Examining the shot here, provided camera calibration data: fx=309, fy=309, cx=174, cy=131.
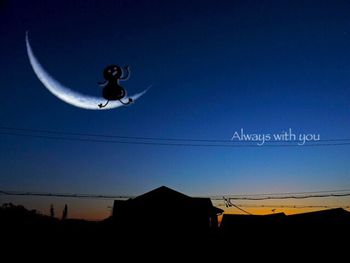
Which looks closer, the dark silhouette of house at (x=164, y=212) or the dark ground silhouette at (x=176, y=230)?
the dark ground silhouette at (x=176, y=230)

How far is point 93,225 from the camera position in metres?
25.1

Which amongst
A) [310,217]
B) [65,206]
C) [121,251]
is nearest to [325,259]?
[310,217]

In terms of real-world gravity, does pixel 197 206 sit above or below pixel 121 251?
above

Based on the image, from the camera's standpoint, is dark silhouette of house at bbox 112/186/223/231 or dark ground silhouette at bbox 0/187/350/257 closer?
dark ground silhouette at bbox 0/187/350/257

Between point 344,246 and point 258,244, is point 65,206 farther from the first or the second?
point 344,246

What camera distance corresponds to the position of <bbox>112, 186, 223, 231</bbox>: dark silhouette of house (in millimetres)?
26359

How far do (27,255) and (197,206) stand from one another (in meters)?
14.6

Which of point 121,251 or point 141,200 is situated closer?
point 121,251

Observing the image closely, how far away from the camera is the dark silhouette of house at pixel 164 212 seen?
26.4 m

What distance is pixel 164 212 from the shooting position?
27.1 meters

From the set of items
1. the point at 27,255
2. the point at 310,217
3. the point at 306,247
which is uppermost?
the point at 310,217

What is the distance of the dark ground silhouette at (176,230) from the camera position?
19984mm

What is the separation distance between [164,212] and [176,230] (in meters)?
1.95

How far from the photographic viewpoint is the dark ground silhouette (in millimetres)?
19984
